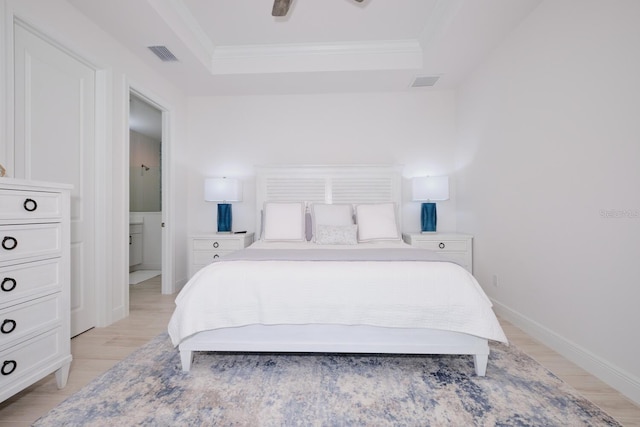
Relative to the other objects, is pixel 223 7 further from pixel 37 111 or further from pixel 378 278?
pixel 378 278

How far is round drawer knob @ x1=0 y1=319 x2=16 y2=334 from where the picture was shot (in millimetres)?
1326

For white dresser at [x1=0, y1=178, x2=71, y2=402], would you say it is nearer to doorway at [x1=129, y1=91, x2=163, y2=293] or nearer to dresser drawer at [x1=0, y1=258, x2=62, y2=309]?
dresser drawer at [x1=0, y1=258, x2=62, y2=309]

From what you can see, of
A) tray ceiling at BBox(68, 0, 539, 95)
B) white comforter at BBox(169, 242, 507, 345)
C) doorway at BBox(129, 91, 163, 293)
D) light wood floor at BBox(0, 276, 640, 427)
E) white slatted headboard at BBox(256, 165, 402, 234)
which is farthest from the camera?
doorway at BBox(129, 91, 163, 293)

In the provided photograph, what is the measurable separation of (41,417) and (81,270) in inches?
49.5

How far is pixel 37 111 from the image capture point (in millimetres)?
2055

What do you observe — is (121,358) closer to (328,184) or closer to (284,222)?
(284,222)

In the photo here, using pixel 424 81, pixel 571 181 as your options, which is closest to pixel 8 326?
pixel 571 181

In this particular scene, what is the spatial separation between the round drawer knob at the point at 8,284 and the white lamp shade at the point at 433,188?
3.55m

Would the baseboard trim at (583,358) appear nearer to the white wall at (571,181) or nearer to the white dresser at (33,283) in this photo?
the white wall at (571,181)

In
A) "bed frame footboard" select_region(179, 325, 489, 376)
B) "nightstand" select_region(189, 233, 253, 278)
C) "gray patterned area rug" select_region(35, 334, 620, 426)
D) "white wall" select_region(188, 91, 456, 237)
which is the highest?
"white wall" select_region(188, 91, 456, 237)

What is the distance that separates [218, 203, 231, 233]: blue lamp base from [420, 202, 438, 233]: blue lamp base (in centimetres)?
248

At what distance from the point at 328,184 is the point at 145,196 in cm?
377

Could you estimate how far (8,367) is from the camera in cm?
134

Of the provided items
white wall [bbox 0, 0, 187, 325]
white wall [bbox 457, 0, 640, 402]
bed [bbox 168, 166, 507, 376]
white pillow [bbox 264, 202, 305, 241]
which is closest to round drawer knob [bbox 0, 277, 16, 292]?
bed [bbox 168, 166, 507, 376]
